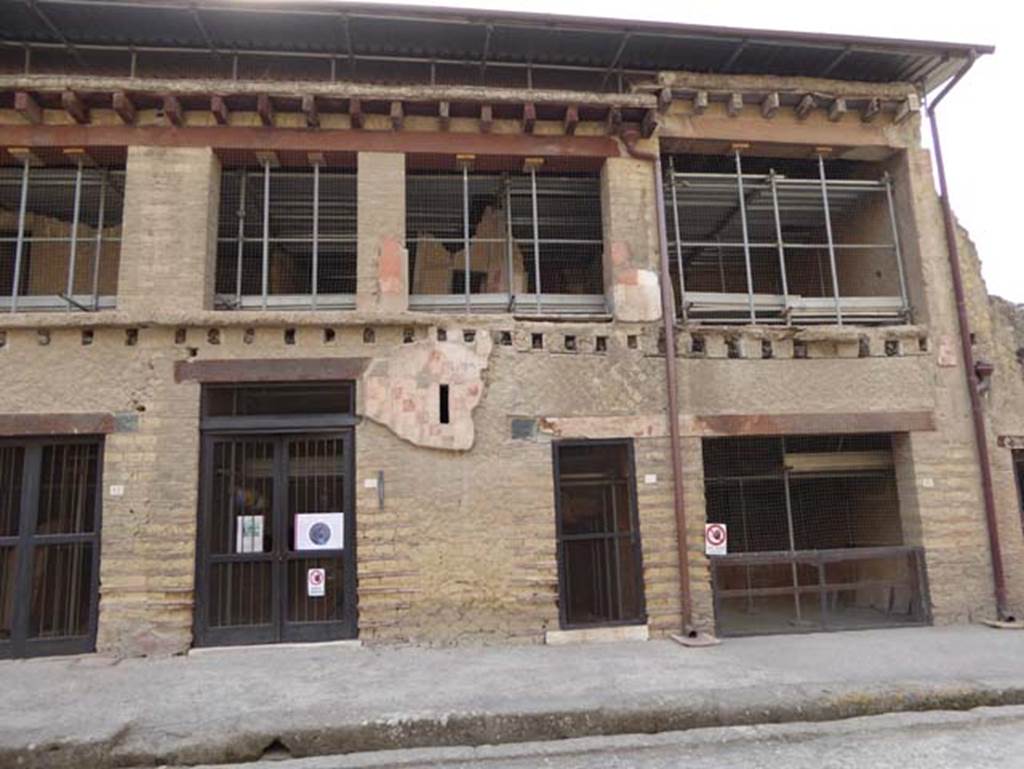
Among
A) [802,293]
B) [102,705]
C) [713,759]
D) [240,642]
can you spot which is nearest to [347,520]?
[240,642]

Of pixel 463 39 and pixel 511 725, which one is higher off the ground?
pixel 463 39

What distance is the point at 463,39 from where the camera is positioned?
9180mm

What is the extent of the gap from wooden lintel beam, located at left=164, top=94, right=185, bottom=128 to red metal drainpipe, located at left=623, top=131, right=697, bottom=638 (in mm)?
5570

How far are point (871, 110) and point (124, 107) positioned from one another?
9.60m

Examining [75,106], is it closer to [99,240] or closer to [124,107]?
[124,107]

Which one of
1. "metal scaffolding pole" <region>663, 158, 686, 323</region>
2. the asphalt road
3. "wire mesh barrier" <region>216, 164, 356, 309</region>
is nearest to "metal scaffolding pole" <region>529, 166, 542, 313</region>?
"metal scaffolding pole" <region>663, 158, 686, 323</region>

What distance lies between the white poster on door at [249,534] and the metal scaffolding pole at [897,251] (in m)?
8.87

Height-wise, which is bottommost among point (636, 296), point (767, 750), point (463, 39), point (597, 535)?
point (767, 750)

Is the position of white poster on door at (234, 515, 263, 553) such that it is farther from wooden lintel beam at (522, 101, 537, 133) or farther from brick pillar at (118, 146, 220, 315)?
wooden lintel beam at (522, 101, 537, 133)

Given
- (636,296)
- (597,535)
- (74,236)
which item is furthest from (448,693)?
(74,236)

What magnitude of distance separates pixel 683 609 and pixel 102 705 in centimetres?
601

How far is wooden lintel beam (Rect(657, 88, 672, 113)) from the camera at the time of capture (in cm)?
928

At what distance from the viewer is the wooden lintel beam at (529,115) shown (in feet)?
29.2

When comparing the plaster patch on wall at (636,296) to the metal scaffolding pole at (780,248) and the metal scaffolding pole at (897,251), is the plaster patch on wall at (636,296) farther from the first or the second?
the metal scaffolding pole at (897,251)
